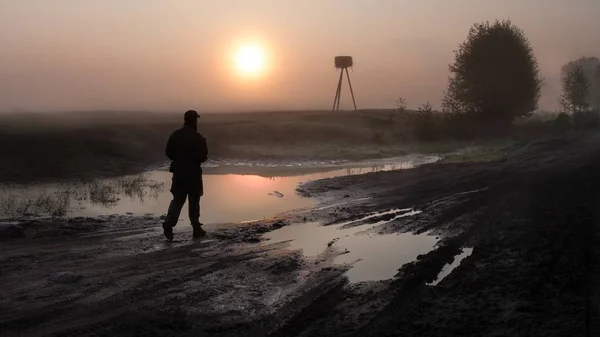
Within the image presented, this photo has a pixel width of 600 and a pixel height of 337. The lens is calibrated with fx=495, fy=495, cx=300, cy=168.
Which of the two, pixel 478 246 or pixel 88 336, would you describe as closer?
pixel 88 336

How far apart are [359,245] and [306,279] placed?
7.38 ft

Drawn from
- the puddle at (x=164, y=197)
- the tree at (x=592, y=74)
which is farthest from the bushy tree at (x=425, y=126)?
the tree at (x=592, y=74)

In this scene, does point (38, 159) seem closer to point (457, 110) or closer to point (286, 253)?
point (286, 253)

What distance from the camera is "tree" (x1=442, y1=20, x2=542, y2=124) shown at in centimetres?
4628

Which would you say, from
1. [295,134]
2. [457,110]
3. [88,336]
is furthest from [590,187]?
[457,110]

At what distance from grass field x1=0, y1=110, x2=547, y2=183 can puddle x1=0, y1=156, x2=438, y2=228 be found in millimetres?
2988

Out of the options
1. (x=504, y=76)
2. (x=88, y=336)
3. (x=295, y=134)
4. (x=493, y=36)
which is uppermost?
(x=493, y=36)

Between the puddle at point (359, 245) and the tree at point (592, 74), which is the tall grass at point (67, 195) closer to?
the puddle at point (359, 245)

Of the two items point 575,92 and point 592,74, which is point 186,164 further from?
point 592,74

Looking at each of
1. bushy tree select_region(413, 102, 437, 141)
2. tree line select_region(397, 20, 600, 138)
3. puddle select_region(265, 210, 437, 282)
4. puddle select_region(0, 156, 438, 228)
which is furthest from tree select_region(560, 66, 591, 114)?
puddle select_region(265, 210, 437, 282)

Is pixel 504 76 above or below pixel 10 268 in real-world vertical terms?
above

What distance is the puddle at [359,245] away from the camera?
25.0ft

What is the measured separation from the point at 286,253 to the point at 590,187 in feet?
32.5

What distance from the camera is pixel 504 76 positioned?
46.4 m
